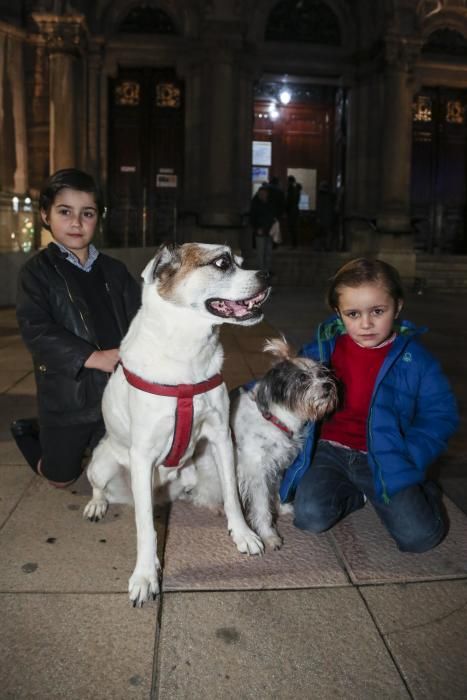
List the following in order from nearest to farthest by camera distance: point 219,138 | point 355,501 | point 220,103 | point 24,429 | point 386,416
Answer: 1. point 386,416
2. point 355,501
3. point 24,429
4. point 220,103
5. point 219,138

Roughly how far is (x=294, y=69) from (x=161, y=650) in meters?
18.1

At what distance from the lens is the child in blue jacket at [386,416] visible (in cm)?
298

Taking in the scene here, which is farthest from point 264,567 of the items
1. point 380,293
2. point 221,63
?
point 221,63

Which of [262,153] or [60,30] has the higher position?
[60,30]

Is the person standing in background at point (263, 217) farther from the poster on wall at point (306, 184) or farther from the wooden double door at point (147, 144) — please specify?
the poster on wall at point (306, 184)

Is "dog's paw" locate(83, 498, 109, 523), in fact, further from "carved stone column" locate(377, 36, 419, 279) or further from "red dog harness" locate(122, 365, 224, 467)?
"carved stone column" locate(377, 36, 419, 279)

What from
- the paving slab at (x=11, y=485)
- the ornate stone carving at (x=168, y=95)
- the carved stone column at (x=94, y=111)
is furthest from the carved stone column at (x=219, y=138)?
the paving slab at (x=11, y=485)

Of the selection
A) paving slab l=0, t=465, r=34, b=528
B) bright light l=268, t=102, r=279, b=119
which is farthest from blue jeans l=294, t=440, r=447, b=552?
bright light l=268, t=102, r=279, b=119

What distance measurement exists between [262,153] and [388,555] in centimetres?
1873

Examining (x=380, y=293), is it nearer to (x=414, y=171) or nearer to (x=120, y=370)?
(x=120, y=370)

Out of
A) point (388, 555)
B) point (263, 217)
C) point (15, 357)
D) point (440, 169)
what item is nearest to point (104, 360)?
point (388, 555)

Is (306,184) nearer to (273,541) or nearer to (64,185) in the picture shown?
(64,185)

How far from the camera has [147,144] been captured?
58.2 feet

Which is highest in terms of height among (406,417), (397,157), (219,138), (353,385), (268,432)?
(219,138)
